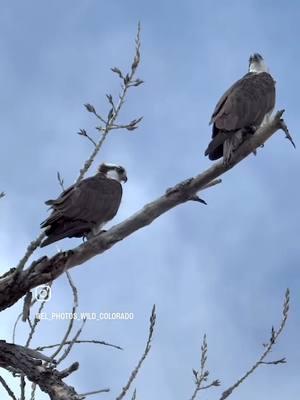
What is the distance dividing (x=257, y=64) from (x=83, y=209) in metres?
4.77

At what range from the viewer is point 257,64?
34.0ft

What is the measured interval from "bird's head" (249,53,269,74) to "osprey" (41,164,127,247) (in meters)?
3.74

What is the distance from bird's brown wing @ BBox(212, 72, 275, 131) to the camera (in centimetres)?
705

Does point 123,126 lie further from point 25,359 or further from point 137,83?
point 25,359

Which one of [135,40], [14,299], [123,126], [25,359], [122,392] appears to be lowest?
[122,392]

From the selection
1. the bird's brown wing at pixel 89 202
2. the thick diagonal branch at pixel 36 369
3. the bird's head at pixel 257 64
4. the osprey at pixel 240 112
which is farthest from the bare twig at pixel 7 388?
the bird's head at pixel 257 64

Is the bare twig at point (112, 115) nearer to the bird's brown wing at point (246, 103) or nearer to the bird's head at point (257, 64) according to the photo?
the bird's brown wing at point (246, 103)

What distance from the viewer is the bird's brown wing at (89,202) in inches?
267

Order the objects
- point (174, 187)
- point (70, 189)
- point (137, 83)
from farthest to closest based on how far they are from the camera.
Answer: point (70, 189) → point (174, 187) → point (137, 83)

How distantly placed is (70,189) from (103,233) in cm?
130

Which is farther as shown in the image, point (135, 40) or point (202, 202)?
point (202, 202)

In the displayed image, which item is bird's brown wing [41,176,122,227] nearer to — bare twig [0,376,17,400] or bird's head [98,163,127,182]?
bird's head [98,163,127,182]

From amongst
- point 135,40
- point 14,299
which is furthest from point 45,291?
point 135,40

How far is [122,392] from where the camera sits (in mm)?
4945
